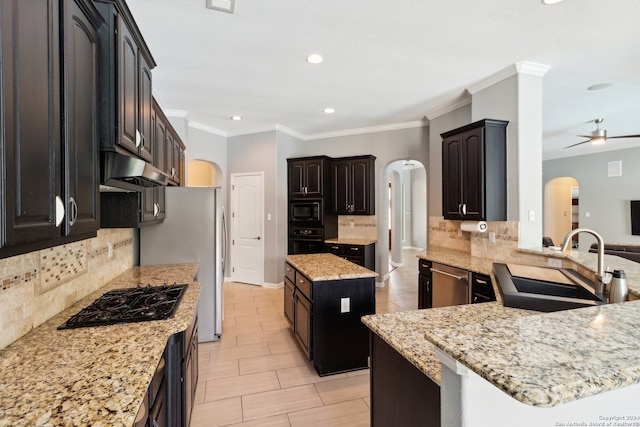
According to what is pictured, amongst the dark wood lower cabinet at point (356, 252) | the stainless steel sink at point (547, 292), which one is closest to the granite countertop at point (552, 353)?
the stainless steel sink at point (547, 292)

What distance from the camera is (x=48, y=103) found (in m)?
0.99

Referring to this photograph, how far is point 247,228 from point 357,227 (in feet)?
6.76

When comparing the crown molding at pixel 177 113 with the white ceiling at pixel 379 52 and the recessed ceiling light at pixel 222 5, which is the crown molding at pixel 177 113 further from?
the recessed ceiling light at pixel 222 5

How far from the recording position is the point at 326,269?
283 cm

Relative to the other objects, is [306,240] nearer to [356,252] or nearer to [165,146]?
[356,252]

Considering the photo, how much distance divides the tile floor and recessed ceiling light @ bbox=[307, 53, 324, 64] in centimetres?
291

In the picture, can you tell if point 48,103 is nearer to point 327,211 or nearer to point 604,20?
point 604,20

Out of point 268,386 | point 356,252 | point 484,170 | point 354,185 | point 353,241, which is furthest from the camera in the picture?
point 354,185

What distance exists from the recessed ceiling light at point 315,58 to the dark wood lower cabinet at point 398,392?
8.54 ft

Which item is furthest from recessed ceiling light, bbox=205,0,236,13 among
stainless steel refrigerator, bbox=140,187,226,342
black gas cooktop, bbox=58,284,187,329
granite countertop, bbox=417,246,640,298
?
granite countertop, bbox=417,246,640,298

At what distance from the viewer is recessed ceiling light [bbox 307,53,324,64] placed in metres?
3.00

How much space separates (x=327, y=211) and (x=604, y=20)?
4.05 m

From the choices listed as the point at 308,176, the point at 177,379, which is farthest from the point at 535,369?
the point at 308,176

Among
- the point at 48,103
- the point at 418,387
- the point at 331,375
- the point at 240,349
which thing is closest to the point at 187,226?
the point at 240,349
